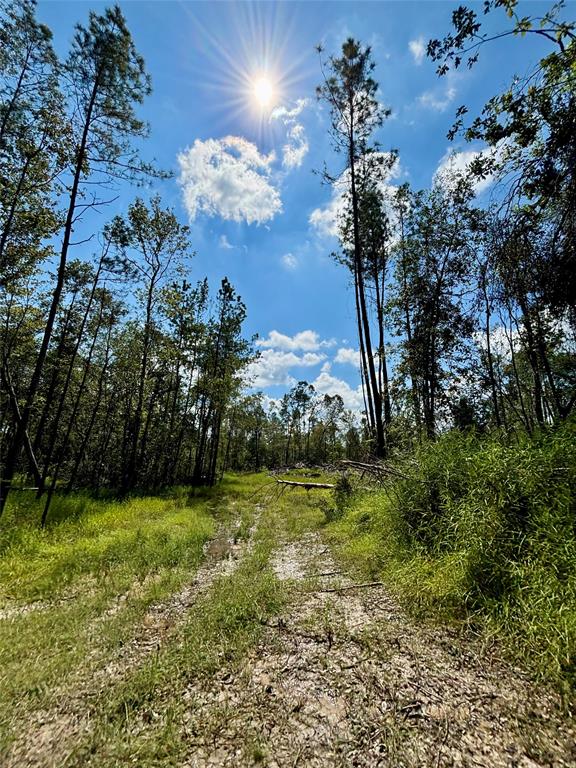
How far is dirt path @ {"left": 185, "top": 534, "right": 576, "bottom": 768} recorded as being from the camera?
1976mm

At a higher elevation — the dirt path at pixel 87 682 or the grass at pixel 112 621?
the grass at pixel 112 621

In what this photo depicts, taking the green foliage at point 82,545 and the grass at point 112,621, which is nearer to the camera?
the grass at point 112,621

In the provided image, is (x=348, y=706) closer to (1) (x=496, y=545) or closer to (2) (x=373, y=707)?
(2) (x=373, y=707)

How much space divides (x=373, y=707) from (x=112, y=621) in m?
3.13

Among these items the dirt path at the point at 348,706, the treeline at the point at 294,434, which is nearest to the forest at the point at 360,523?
the dirt path at the point at 348,706

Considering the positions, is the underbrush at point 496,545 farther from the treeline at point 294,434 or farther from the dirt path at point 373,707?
the treeline at point 294,434

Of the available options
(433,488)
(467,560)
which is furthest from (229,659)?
(433,488)

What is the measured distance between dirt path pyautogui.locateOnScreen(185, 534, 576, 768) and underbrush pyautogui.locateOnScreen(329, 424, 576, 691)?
16.4 inches

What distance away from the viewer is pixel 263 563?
583cm

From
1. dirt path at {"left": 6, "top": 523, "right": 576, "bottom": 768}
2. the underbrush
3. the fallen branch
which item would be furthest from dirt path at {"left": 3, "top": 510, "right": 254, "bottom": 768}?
the underbrush

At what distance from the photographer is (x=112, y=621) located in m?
3.79

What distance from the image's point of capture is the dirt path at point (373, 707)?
1976mm

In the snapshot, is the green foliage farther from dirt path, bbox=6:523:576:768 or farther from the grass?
dirt path, bbox=6:523:576:768

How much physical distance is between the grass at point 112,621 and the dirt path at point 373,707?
148 mm
